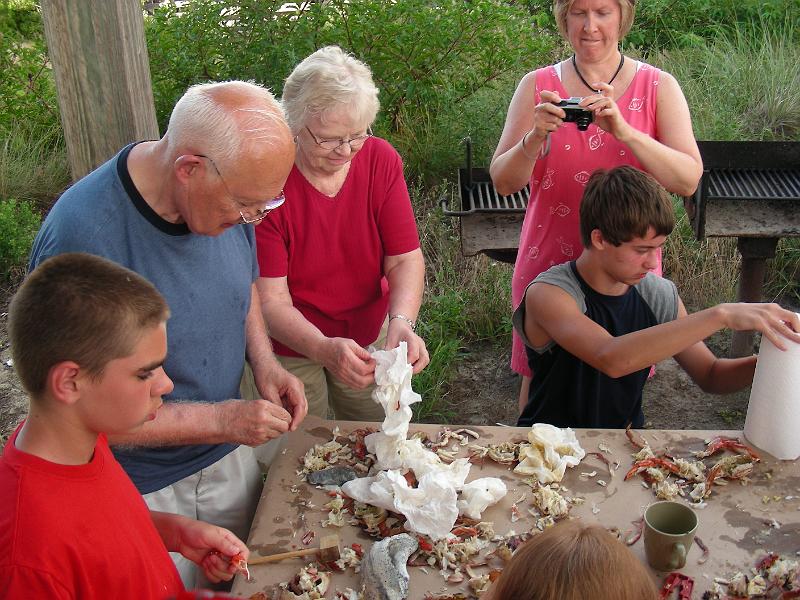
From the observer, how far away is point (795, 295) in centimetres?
539

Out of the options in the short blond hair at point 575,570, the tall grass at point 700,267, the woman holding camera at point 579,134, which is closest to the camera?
the short blond hair at point 575,570

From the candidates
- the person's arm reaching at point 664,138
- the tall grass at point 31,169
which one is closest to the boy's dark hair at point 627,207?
the person's arm reaching at point 664,138

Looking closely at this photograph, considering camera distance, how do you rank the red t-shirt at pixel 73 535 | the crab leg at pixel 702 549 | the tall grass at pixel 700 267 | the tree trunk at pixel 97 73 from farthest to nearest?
the tall grass at pixel 700 267, the tree trunk at pixel 97 73, the crab leg at pixel 702 549, the red t-shirt at pixel 73 535

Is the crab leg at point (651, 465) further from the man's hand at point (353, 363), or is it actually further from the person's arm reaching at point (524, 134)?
the person's arm reaching at point (524, 134)

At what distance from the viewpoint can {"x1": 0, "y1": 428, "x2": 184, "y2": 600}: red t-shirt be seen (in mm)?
1438

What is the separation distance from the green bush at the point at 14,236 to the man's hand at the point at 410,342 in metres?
3.77

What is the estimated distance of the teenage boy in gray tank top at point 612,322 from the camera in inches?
98.9

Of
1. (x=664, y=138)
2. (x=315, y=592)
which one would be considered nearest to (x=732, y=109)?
(x=664, y=138)

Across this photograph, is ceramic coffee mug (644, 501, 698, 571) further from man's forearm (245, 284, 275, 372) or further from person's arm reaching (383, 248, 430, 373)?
man's forearm (245, 284, 275, 372)

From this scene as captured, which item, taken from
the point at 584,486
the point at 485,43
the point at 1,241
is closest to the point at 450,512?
the point at 584,486

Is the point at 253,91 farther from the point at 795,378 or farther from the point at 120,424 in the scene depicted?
the point at 795,378

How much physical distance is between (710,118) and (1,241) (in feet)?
17.8

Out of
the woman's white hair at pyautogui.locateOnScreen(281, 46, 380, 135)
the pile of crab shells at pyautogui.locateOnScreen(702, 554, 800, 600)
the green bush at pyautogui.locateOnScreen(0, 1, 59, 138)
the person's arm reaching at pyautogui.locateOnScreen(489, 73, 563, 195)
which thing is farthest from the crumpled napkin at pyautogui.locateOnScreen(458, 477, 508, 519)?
the green bush at pyautogui.locateOnScreen(0, 1, 59, 138)

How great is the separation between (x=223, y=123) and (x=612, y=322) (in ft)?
4.99
